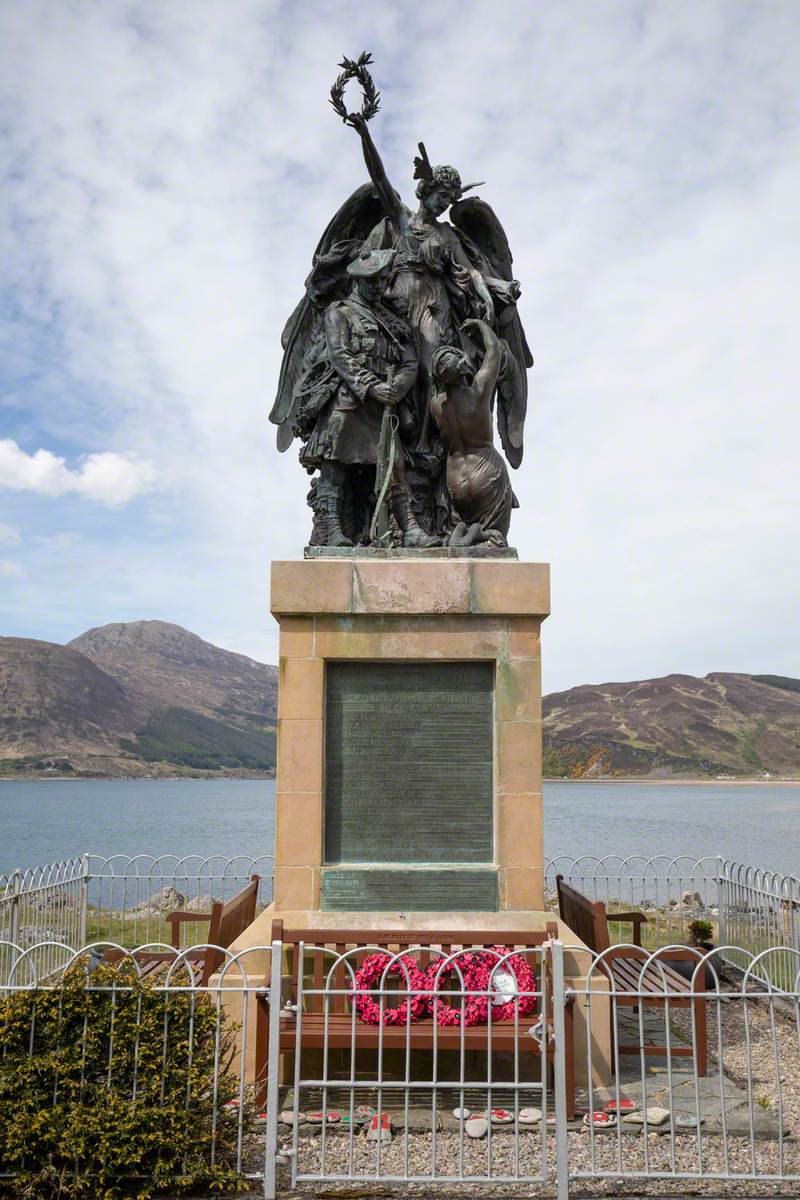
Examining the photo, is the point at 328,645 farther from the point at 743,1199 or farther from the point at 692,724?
the point at 692,724

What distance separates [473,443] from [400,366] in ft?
3.59

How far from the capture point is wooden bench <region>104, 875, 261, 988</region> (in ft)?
25.5

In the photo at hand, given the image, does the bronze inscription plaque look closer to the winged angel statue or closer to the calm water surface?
the winged angel statue

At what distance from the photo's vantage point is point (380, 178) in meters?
9.72

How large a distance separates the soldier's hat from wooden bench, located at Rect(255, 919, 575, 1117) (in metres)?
6.11

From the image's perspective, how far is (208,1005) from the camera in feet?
18.9

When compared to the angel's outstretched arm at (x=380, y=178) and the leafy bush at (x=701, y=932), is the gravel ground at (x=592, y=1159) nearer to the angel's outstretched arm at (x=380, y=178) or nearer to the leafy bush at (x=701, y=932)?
the leafy bush at (x=701, y=932)

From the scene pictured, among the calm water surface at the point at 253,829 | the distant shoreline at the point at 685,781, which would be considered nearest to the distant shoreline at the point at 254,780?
the distant shoreline at the point at 685,781

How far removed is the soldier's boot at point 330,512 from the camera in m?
9.20

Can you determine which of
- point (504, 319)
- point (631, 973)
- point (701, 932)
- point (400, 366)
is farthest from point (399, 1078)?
point (504, 319)

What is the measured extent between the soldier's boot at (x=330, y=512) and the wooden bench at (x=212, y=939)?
3465mm

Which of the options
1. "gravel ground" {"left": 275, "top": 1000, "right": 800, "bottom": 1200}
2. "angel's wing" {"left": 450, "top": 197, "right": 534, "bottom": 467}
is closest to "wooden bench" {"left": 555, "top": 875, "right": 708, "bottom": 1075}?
"gravel ground" {"left": 275, "top": 1000, "right": 800, "bottom": 1200}

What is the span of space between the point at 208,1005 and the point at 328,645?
324 centimetres

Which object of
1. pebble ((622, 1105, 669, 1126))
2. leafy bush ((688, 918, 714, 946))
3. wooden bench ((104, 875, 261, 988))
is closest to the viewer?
pebble ((622, 1105, 669, 1126))
